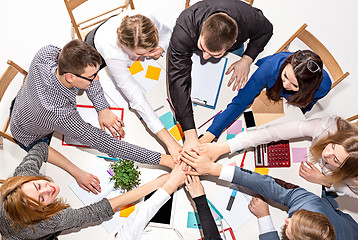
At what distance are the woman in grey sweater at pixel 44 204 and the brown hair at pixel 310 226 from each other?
643mm

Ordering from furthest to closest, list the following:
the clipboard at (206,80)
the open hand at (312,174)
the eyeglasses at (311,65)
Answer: the clipboard at (206,80) → the open hand at (312,174) → the eyeglasses at (311,65)

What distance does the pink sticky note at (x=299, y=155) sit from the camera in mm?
1856

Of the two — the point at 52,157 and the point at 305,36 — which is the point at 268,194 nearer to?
the point at 305,36

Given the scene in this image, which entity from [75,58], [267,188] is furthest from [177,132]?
[75,58]

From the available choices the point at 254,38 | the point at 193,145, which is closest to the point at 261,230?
the point at 193,145

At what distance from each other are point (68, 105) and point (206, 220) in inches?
38.7

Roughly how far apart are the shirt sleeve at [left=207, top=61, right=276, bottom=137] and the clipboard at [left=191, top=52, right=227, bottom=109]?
0.38 ft

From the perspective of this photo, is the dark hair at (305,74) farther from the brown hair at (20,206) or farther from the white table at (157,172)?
the brown hair at (20,206)

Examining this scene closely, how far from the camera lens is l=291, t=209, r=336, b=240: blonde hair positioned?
146 centimetres

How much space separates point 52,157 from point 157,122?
24.6 inches

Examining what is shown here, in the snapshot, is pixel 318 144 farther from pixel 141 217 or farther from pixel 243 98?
pixel 141 217

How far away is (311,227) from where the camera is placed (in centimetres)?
148

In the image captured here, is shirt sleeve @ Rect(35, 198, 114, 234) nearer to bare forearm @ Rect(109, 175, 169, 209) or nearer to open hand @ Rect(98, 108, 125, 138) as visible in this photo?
bare forearm @ Rect(109, 175, 169, 209)

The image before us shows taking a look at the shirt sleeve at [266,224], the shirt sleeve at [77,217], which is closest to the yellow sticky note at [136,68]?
the shirt sleeve at [77,217]
